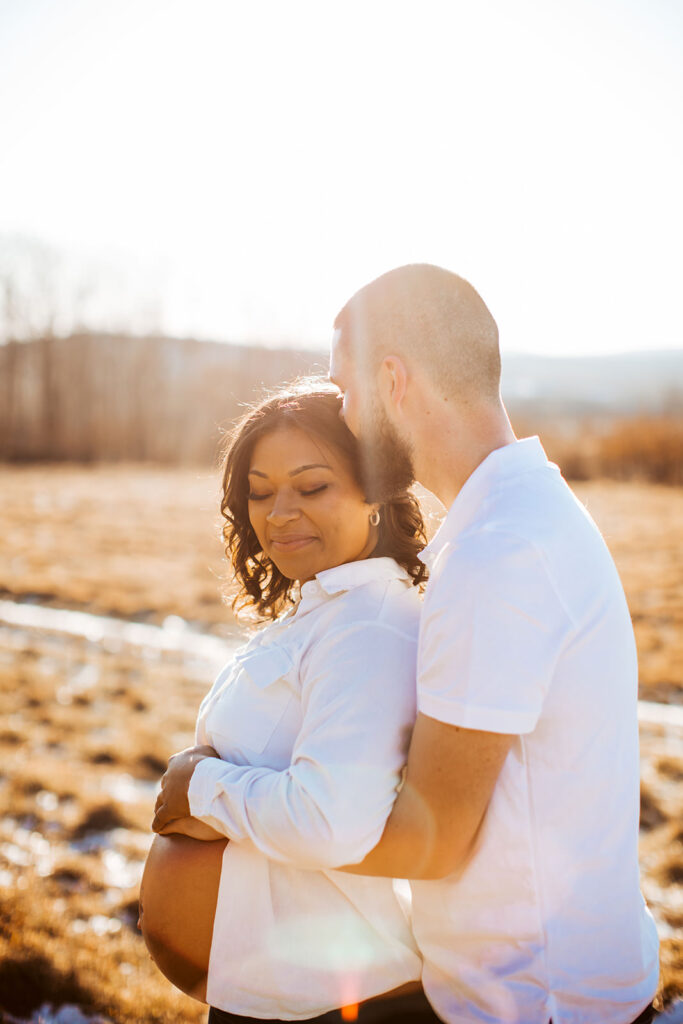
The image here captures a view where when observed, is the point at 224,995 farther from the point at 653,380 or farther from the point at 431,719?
the point at 653,380

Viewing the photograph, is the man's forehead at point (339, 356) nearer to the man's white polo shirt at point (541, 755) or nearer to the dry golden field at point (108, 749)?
the man's white polo shirt at point (541, 755)

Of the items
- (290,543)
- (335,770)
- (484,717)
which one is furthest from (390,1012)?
(290,543)

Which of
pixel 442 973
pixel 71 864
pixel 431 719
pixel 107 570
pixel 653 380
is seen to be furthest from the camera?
pixel 653 380

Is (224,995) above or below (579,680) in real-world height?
below

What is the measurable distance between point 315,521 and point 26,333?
36.9 m

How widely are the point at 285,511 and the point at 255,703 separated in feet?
1.78

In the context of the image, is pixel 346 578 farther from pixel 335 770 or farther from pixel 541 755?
pixel 541 755

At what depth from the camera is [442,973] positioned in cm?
158

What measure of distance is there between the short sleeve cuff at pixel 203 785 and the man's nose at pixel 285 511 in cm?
66

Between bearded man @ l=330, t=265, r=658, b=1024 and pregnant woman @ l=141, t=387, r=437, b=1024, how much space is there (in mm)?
108

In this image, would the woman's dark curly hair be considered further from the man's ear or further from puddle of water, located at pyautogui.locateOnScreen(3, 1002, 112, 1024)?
puddle of water, located at pyautogui.locateOnScreen(3, 1002, 112, 1024)

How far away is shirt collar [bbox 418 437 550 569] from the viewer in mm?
1551

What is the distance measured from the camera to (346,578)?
1879 millimetres

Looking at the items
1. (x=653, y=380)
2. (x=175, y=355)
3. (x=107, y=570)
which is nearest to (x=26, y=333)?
(x=175, y=355)
